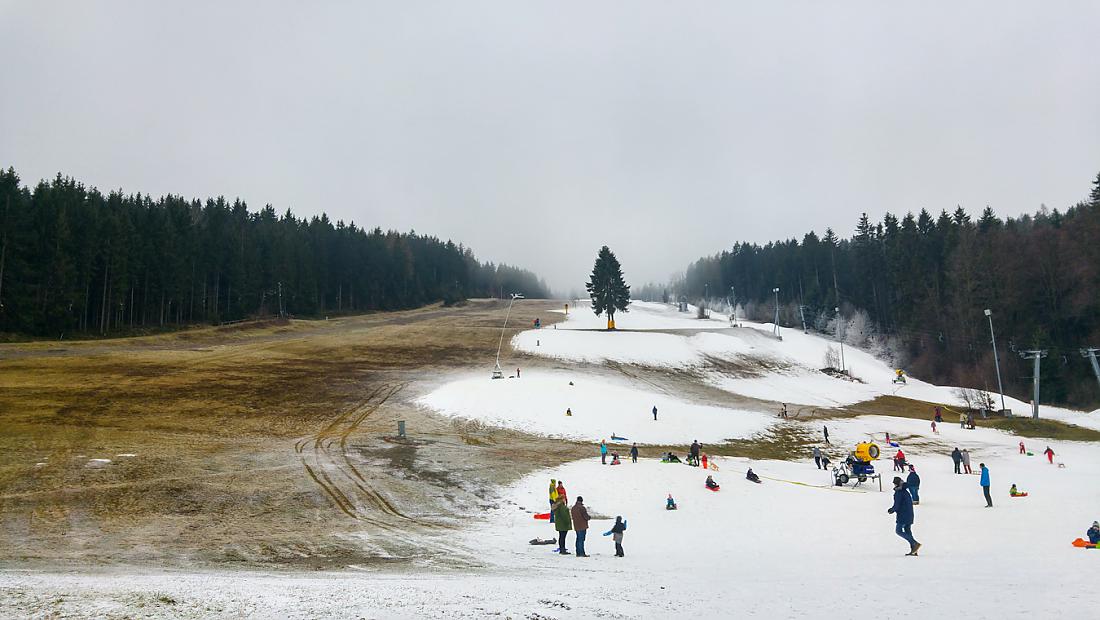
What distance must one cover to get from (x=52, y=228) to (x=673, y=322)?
9458 centimetres

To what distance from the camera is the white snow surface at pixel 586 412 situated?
40594 millimetres

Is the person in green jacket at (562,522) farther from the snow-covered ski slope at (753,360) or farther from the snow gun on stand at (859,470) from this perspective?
the snow-covered ski slope at (753,360)

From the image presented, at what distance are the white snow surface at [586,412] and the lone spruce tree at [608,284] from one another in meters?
42.8

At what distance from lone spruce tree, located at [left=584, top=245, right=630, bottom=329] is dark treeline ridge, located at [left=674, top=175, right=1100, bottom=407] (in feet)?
151

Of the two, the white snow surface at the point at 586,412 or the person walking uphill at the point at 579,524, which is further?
the white snow surface at the point at 586,412

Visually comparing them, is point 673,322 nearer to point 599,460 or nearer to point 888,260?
point 888,260

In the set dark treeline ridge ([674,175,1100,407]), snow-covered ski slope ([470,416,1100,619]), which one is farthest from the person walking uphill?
dark treeline ridge ([674,175,1100,407])

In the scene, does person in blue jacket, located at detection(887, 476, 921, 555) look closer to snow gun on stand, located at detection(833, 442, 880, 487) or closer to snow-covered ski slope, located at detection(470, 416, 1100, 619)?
snow-covered ski slope, located at detection(470, 416, 1100, 619)


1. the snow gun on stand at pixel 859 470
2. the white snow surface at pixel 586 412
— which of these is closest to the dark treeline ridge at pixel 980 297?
the white snow surface at pixel 586 412

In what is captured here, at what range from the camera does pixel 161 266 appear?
272ft

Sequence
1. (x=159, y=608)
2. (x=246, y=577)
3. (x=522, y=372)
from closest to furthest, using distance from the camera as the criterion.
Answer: (x=159, y=608) < (x=246, y=577) < (x=522, y=372)

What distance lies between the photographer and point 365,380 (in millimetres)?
51500

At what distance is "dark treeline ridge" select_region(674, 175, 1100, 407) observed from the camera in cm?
6962

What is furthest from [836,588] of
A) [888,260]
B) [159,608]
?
[888,260]
